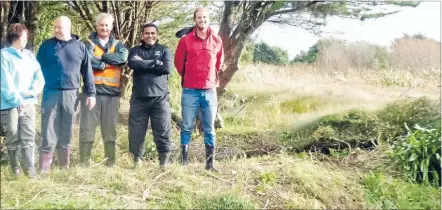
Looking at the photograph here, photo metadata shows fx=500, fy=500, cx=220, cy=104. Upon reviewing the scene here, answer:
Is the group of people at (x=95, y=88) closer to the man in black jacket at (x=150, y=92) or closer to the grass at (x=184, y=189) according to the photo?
the man in black jacket at (x=150, y=92)

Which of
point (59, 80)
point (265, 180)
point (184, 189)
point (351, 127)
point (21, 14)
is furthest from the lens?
point (351, 127)

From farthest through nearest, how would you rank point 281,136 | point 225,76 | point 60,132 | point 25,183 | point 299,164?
1. point 225,76
2. point 281,136
3. point 299,164
4. point 60,132
5. point 25,183

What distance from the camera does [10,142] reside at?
4070 millimetres

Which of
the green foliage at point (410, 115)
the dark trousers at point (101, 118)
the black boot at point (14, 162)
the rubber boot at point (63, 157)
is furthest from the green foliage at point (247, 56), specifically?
the black boot at point (14, 162)

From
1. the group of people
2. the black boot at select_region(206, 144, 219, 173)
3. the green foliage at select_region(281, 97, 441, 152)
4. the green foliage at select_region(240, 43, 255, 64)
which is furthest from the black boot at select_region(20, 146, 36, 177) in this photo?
the green foliage at select_region(240, 43, 255, 64)

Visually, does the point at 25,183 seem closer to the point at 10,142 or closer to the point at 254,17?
the point at 10,142

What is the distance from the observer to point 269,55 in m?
9.38

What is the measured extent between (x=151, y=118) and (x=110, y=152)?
0.51 meters

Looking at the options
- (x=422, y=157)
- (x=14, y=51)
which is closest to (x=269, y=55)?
(x=422, y=157)

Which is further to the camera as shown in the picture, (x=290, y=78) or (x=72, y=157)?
(x=290, y=78)

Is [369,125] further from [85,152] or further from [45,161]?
[45,161]

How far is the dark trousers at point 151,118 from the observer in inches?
182

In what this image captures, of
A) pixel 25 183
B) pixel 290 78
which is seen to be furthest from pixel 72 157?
pixel 290 78

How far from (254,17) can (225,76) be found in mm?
997
